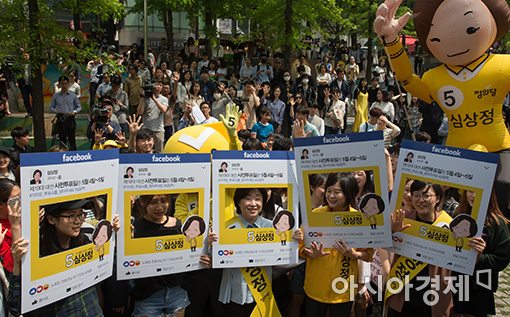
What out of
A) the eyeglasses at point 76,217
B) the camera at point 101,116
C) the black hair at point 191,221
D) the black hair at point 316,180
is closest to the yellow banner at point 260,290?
the black hair at point 191,221

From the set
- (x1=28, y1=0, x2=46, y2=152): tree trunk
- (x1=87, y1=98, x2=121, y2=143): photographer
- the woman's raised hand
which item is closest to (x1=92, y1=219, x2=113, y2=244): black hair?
the woman's raised hand

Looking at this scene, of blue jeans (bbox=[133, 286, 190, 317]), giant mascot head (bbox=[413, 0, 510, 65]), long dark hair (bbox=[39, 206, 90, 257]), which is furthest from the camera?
giant mascot head (bbox=[413, 0, 510, 65])

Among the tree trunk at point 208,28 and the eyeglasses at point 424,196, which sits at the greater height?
the tree trunk at point 208,28

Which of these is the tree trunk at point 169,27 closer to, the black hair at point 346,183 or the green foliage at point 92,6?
the green foliage at point 92,6

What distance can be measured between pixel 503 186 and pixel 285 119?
25.6 ft

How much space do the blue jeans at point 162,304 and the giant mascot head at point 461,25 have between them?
10.9 feet

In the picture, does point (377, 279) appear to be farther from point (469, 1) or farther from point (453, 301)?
point (469, 1)

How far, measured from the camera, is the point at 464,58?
501 cm

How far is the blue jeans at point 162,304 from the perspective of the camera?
3.78m

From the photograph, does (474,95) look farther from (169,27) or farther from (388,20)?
(169,27)

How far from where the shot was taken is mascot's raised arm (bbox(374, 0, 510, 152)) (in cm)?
488

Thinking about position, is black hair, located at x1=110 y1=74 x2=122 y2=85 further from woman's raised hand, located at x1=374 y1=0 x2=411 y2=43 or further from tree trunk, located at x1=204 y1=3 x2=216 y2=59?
tree trunk, located at x1=204 y1=3 x2=216 y2=59

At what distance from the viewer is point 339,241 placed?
3.76 m

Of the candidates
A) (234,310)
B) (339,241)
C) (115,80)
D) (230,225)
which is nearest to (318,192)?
(339,241)
